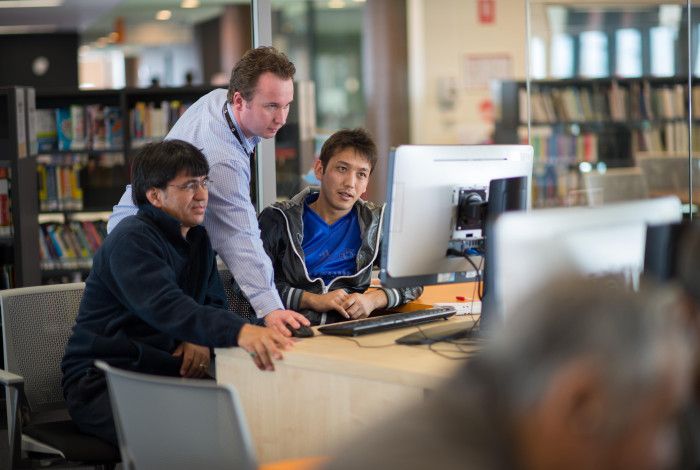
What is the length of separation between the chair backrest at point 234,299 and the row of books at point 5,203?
8.37ft

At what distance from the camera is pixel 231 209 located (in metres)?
2.95

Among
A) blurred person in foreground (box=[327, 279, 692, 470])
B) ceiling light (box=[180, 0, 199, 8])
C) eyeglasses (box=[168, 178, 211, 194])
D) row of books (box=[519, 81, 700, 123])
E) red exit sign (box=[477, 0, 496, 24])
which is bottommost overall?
blurred person in foreground (box=[327, 279, 692, 470])

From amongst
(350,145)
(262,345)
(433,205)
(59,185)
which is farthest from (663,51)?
(262,345)

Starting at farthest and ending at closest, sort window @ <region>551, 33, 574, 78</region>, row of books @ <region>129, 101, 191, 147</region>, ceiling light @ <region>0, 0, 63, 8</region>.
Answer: ceiling light @ <region>0, 0, 63, 8</region>
window @ <region>551, 33, 574, 78</region>
row of books @ <region>129, 101, 191, 147</region>

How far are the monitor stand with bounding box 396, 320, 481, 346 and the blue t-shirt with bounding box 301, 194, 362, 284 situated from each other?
1.90 feet

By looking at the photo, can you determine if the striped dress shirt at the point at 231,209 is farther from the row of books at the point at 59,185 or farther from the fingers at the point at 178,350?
the row of books at the point at 59,185

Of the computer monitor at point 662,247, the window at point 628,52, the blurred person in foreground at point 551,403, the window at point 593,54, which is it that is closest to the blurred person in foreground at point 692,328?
the blurred person in foreground at point 551,403

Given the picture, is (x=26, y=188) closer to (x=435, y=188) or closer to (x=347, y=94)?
(x=435, y=188)

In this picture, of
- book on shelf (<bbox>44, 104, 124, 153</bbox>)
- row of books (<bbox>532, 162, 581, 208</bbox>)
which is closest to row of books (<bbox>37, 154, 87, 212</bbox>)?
book on shelf (<bbox>44, 104, 124, 153</bbox>)

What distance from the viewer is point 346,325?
268cm

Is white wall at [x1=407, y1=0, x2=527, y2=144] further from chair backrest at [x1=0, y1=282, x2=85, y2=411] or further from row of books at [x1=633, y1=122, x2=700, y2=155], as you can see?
chair backrest at [x1=0, y1=282, x2=85, y2=411]

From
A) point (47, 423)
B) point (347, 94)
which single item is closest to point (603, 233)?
point (47, 423)

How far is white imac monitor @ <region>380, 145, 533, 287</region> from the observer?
2.55m

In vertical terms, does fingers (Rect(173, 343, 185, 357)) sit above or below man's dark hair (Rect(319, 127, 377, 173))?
below
